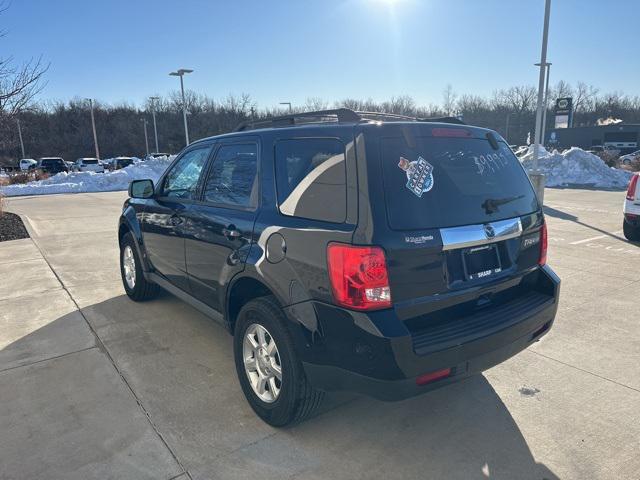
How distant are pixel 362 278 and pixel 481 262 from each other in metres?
0.80

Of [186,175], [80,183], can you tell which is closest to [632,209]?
[186,175]

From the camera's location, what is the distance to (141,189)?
468cm

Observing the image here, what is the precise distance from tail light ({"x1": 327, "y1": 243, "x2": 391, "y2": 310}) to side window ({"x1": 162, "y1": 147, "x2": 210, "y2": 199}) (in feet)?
6.45

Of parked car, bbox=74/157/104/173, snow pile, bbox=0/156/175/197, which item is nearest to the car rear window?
parked car, bbox=74/157/104/173

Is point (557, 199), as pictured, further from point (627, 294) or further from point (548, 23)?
point (627, 294)

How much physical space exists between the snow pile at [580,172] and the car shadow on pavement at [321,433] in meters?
19.8

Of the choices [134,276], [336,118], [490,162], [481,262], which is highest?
[336,118]

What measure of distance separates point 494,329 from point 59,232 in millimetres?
10001

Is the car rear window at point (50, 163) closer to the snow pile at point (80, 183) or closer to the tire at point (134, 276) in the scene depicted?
the snow pile at point (80, 183)

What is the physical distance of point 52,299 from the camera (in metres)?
5.31

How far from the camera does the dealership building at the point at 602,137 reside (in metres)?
57.9

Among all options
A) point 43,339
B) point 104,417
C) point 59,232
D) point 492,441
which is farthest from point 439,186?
point 59,232

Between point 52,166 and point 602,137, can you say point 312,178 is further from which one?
point 602,137

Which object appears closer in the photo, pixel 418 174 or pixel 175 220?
pixel 418 174
